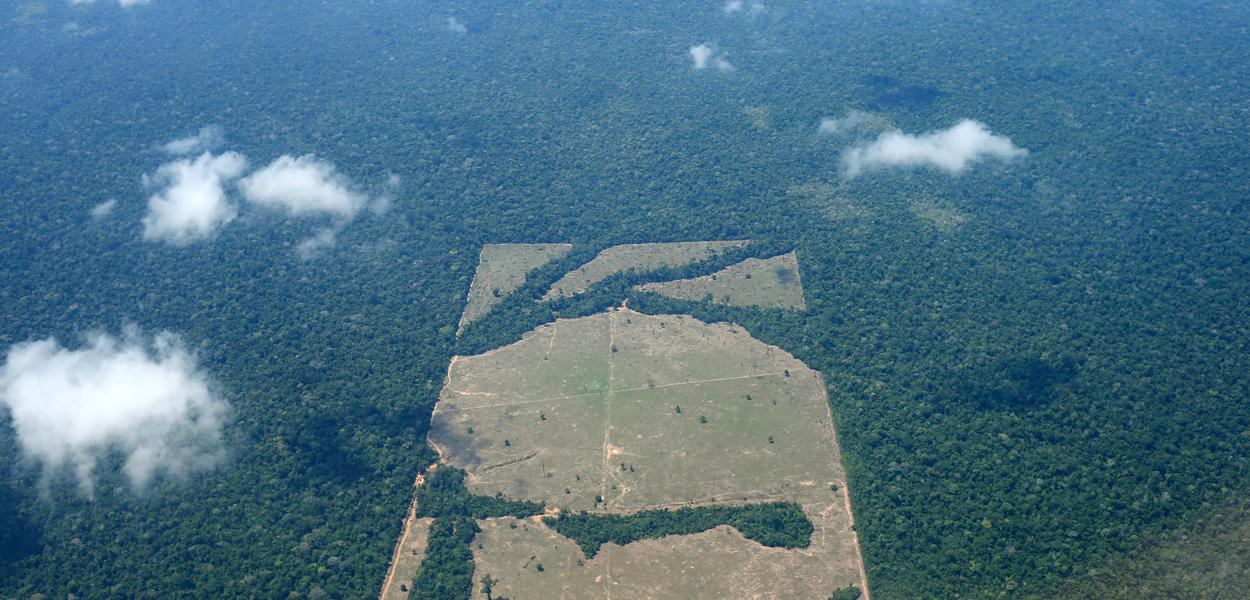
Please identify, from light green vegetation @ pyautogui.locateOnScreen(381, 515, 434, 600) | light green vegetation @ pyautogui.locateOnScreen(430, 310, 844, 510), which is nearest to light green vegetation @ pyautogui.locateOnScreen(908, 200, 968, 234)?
light green vegetation @ pyautogui.locateOnScreen(430, 310, 844, 510)

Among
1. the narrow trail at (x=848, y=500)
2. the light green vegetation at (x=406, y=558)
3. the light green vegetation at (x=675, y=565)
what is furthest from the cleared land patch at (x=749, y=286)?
the light green vegetation at (x=406, y=558)

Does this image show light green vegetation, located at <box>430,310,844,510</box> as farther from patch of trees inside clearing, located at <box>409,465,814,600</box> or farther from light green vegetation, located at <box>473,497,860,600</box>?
light green vegetation, located at <box>473,497,860,600</box>

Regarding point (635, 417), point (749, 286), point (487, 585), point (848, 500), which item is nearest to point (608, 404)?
point (635, 417)

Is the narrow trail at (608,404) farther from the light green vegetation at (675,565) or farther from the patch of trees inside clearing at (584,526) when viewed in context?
the light green vegetation at (675,565)

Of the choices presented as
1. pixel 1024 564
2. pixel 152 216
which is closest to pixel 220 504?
pixel 152 216

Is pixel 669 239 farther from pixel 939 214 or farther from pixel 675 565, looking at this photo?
pixel 675 565

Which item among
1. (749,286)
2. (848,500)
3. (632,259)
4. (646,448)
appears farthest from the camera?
(632,259)
